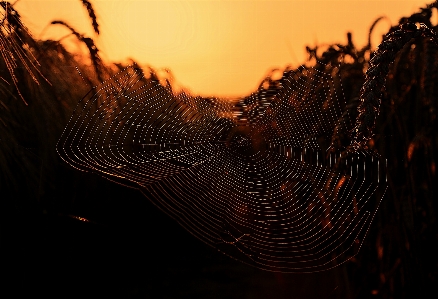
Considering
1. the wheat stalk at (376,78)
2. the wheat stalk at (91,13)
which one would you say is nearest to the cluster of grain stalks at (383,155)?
the wheat stalk at (91,13)

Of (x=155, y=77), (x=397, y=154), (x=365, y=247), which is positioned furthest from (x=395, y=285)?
(x=155, y=77)

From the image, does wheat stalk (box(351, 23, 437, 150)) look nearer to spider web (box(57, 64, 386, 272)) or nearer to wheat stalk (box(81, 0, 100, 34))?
spider web (box(57, 64, 386, 272))

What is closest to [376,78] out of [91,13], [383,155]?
[383,155]

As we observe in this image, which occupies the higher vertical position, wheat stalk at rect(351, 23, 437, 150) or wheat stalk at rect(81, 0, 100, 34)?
wheat stalk at rect(81, 0, 100, 34)

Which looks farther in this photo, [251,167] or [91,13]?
[251,167]

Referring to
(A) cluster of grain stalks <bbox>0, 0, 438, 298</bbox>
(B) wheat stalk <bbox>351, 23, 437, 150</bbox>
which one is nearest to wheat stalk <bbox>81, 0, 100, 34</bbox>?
(A) cluster of grain stalks <bbox>0, 0, 438, 298</bbox>

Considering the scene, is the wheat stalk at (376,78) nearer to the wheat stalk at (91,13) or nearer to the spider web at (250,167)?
the spider web at (250,167)

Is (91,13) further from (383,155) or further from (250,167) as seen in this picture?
(250,167)
